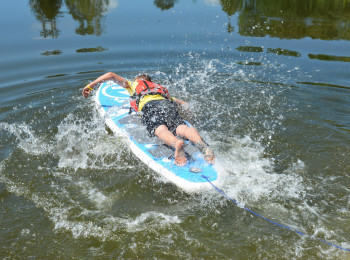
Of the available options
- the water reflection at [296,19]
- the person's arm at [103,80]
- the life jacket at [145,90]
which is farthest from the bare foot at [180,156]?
the water reflection at [296,19]

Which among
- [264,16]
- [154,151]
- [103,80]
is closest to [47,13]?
[264,16]

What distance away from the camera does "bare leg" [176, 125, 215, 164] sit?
17.4 feet

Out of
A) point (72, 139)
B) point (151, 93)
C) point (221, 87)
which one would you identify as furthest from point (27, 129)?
point (221, 87)

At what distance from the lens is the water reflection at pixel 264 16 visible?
480 inches

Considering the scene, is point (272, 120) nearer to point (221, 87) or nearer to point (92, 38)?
point (221, 87)

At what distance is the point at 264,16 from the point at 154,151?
399 inches

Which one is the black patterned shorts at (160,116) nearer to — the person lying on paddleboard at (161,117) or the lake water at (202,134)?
the person lying on paddleboard at (161,117)

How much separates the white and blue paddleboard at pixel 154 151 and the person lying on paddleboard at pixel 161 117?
125 millimetres

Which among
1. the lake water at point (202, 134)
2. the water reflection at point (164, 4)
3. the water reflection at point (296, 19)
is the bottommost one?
the lake water at point (202, 134)

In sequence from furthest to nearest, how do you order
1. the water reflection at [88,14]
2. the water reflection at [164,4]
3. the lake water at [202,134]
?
the water reflection at [164,4] → the water reflection at [88,14] → the lake water at [202,134]

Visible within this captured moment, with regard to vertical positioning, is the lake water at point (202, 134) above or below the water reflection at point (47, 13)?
below

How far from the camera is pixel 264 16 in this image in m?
13.8

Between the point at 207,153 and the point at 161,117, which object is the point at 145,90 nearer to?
the point at 161,117

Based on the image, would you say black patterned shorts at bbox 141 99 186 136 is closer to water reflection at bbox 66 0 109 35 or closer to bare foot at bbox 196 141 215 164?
bare foot at bbox 196 141 215 164
